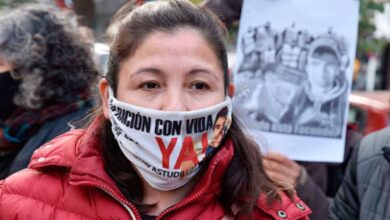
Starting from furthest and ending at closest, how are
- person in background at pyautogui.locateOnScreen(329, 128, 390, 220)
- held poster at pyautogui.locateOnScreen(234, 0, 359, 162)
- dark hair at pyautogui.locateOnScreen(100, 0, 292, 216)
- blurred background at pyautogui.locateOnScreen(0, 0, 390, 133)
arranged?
blurred background at pyautogui.locateOnScreen(0, 0, 390, 133) < held poster at pyautogui.locateOnScreen(234, 0, 359, 162) < person in background at pyautogui.locateOnScreen(329, 128, 390, 220) < dark hair at pyautogui.locateOnScreen(100, 0, 292, 216)

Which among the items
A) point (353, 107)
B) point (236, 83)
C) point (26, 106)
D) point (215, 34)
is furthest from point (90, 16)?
point (353, 107)

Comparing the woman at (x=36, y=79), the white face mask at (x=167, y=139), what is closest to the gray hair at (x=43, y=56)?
the woman at (x=36, y=79)

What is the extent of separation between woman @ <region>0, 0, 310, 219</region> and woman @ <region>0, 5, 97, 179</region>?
41.5 inches

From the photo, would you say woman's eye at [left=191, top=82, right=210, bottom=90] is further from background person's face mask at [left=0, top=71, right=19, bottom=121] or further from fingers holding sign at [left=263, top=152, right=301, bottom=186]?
background person's face mask at [left=0, top=71, right=19, bottom=121]

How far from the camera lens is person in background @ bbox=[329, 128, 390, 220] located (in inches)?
94.7

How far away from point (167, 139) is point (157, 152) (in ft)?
0.16

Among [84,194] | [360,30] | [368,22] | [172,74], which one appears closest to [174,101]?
[172,74]

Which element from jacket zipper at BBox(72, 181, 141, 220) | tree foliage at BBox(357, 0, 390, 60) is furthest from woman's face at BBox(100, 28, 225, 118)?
Result: tree foliage at BBox(357, 0, 390, 60)

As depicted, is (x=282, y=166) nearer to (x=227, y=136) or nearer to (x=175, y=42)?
(x=227, y=136)

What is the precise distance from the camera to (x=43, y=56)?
311 centimetres

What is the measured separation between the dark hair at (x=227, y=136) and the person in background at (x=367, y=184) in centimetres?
54

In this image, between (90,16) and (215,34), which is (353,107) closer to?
(90,16)

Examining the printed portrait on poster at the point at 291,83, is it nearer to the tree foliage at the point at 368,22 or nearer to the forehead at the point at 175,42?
the forehead at the point at 175,42

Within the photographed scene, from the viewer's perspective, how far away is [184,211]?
6.22 ft
